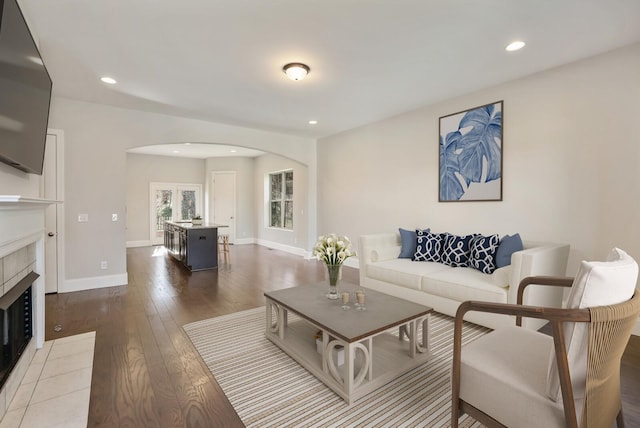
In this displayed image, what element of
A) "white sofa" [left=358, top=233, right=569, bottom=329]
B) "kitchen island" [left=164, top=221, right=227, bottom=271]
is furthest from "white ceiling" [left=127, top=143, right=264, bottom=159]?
"white sofa" [left=358, top=233, right=569, bottom=329]

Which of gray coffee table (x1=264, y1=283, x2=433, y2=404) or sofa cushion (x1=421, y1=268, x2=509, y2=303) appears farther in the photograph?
sofa cushion (x1=421, y1=268, x2=509, y2=303)

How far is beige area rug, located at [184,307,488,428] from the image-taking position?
1.69 meters

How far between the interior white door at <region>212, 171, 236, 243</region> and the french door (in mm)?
773

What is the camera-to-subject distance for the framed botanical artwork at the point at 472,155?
3621 millimetres

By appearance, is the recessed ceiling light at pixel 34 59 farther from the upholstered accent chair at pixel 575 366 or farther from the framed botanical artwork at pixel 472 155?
the framed botanical artwork at pixel 472 155

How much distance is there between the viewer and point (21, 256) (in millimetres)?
2174

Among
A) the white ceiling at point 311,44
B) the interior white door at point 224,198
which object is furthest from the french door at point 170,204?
the white ceiling at point 311,44

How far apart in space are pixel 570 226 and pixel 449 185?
1.41m

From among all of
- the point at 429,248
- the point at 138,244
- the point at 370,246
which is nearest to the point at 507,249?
the point at 429,248

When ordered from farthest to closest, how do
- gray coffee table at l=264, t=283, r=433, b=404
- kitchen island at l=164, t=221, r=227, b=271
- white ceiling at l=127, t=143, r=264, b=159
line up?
1. white ceiling at l=127, t=143, r=264, b=159
2. kitchen island at l=164, t=221, r=227, b=271
3. gray coffee table at l=264, t=283, r=433, b=404

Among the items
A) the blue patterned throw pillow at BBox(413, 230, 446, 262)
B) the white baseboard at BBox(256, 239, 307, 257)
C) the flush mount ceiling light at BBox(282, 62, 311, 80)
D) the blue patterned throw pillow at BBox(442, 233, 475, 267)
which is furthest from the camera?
the white baseboard at BBox(256, 239, 307, 257)

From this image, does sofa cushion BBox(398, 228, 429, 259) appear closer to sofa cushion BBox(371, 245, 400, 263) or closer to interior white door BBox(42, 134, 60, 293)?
sofa cushion BBox(371, 245, 400, 263)

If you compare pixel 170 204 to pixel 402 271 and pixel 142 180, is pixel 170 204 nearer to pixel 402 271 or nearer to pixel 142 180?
pixel 142 180

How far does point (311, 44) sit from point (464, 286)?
107 inches
